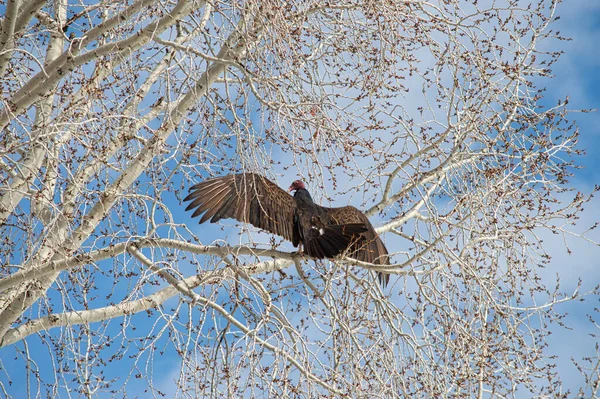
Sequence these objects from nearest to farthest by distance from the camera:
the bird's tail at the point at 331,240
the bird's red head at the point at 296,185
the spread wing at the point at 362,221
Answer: the bird's tail at the point at 331,240 → the spread wing at the point at 362,221 → the bird's red head at the point at 296,185

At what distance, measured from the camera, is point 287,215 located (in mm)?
5008

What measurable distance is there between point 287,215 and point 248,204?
0.28 m

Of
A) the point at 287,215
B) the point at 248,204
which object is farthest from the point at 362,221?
the point at 248,204

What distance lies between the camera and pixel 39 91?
4449 mm

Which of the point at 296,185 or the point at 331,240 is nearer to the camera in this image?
the point at 331,240

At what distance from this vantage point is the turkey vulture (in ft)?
15.3

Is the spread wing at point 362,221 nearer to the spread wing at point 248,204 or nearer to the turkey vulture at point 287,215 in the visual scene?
the turkey vulture at point 287,215

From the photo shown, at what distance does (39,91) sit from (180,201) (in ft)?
3.57

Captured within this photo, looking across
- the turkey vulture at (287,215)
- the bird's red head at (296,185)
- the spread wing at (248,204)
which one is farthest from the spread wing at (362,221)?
the bird's red head at (296,185)

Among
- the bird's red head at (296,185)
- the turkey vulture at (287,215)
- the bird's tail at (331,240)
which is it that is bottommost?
the bird's tail at (331,240)

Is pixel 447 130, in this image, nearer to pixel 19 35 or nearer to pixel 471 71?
pixel 471 71

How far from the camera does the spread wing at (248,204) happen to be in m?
4.78

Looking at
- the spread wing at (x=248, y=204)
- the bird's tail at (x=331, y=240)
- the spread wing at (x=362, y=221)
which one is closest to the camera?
the bird's tail at (x=331, y=240)

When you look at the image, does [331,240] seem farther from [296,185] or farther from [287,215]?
[296,185]
